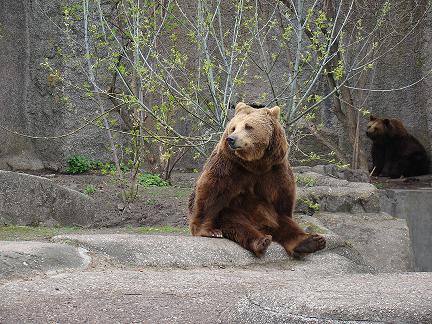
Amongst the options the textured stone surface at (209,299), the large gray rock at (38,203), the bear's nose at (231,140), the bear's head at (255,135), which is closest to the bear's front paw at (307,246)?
Result: the bear's head at (255,135)

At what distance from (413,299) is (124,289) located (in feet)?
4.70

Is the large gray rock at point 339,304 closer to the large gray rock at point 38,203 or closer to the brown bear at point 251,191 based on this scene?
the brown bear at point 251,191

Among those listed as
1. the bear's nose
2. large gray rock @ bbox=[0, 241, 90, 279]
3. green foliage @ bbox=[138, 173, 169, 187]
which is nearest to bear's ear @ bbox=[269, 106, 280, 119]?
the bear's nose

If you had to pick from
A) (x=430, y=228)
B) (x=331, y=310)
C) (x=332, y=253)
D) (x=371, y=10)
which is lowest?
(x=430, y=228)

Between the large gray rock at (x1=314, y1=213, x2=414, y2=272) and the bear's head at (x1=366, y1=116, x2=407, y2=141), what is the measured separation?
510cm

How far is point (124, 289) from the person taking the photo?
4.04 m

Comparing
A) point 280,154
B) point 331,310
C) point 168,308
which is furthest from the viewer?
point 280,154

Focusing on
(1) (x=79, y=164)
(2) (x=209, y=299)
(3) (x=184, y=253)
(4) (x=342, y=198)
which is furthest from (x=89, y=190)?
(2) (x=209, y=299)

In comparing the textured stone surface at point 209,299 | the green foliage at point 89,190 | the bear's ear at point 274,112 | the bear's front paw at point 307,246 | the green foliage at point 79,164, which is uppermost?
the bear's ear at point 274,112

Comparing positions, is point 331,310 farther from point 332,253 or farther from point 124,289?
point 332,253

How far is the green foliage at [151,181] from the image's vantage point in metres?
10.4

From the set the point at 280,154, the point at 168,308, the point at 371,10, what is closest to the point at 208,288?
the point at 168,308

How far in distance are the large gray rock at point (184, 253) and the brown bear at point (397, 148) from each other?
765cm

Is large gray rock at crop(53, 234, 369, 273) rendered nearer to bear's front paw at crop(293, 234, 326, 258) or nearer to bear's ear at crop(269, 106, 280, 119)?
bear's front paw at crop(293, 234, 326, 258)
